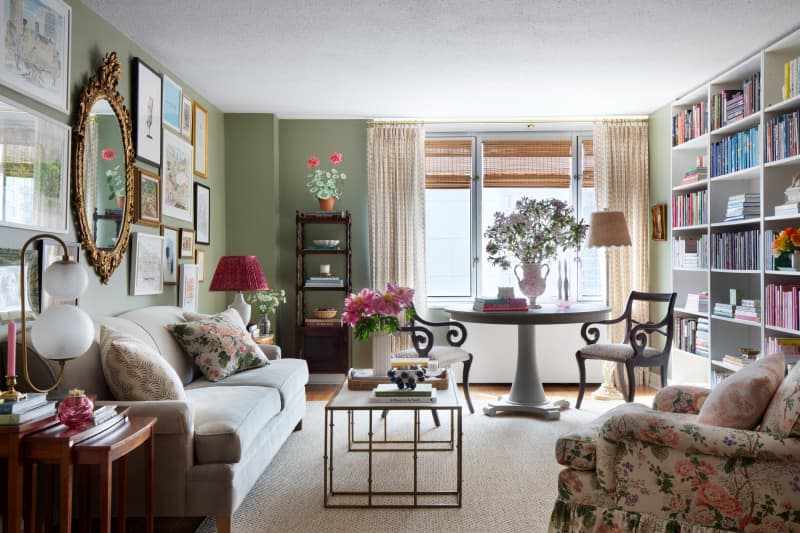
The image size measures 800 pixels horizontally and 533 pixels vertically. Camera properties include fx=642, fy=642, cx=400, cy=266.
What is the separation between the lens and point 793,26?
385 cm

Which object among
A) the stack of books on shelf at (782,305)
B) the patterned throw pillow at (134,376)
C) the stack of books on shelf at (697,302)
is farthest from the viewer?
the stack of books on shelf at (697,302)

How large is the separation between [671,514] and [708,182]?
11.6ft

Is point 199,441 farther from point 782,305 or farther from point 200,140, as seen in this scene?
point 782,305

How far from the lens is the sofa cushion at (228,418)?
2650mm

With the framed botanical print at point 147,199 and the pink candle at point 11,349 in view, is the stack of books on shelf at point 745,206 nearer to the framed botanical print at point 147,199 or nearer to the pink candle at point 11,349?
the framed botanical print at point 147,199

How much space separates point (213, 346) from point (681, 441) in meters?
2.65

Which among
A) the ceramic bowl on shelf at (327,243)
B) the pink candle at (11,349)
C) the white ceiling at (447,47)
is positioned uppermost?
the white ceiling at (447,47)

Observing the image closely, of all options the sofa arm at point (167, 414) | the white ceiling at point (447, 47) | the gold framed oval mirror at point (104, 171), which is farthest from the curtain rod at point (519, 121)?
the sofa arm at point (167, 414)

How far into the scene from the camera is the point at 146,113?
13.7 ft

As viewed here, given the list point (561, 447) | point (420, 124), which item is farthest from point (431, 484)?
point (420, 124)

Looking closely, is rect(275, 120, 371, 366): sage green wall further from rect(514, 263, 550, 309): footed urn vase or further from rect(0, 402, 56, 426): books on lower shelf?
rect(0, 402, 56, 426): books on lower shelf

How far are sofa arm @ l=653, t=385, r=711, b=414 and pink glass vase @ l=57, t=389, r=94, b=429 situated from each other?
243 centimetres

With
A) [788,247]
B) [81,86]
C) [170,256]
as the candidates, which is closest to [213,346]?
[170,256]

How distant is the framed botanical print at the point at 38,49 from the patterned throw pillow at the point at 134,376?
1249mm
